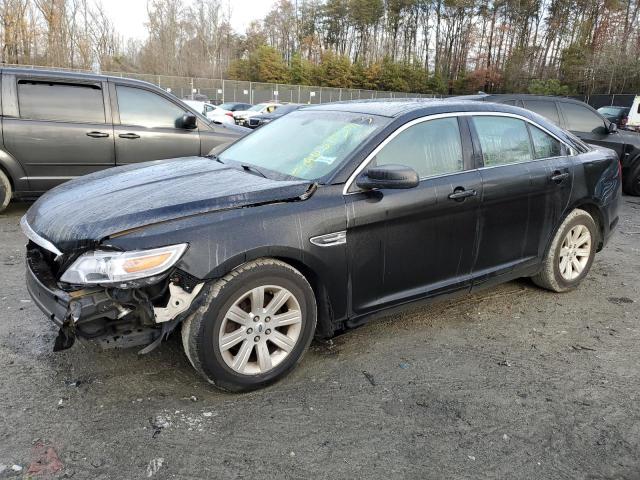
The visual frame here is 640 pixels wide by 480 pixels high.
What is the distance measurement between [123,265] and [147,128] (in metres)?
4.81

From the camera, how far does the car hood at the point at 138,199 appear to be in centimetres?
267

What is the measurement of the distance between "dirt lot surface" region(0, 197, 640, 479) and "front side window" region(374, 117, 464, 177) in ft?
3.95

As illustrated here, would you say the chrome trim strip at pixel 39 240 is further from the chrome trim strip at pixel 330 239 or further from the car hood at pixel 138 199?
the chrome trim strip at pixel 330 239

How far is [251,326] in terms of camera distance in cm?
285

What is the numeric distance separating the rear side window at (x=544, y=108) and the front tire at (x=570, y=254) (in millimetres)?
4361

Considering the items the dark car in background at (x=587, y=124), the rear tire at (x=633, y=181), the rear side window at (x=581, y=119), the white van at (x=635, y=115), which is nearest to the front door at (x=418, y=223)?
the dark car in background at (x=587, y=124)

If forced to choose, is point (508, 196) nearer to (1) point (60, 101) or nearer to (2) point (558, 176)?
(2) point (558, 176)

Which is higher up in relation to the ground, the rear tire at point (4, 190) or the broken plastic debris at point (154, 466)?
the rear tire at point (4, 190)

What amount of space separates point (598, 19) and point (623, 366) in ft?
213

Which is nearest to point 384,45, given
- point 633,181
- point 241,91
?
point 241,91

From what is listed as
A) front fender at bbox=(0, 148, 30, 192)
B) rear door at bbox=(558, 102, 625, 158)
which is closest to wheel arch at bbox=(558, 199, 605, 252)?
rear door at bbox=(558, 102, 625, 158)

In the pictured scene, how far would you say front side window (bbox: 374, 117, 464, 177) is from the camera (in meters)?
3.38

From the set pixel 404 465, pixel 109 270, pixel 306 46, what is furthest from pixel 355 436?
pixel 306 46

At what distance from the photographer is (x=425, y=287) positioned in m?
3.54
